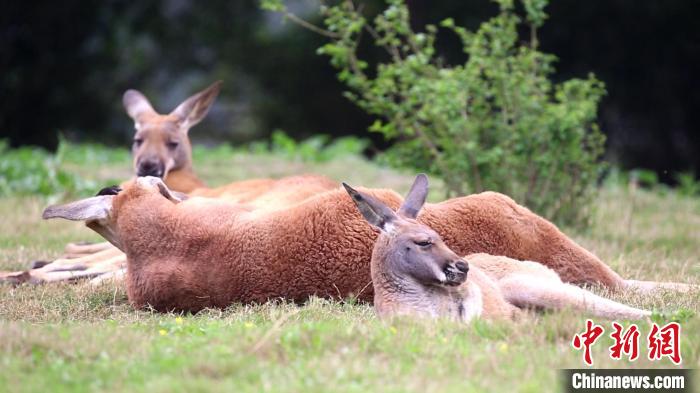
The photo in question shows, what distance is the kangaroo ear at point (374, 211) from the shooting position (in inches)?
235

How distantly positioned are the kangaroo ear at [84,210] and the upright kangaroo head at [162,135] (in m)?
2.58

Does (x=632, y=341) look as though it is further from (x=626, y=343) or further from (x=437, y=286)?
(x=437, y=286)

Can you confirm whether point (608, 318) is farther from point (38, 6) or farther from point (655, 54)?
point (38, 6)

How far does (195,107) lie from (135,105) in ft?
2.20

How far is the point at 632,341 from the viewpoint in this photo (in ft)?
16.9

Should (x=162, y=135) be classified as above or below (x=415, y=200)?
above

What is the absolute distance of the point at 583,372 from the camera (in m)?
4.70

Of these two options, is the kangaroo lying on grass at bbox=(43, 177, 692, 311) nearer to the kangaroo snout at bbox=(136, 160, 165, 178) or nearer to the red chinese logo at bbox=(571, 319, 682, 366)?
the red chinese logo at bbox=(571, 319, 682, 366)

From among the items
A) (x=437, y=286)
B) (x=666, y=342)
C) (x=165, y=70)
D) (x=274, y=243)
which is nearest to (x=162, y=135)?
(x=274, y=243)

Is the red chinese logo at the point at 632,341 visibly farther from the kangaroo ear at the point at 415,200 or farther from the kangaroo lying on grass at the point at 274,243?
the kangaroo lying on grass at the point at 274,243

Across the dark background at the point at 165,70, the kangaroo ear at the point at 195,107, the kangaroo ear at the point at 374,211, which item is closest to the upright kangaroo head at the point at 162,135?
the kangaroo ear at the point at 195,107

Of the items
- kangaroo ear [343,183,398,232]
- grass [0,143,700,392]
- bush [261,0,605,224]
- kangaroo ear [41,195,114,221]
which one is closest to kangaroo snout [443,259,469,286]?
grass [0,143,700,392]

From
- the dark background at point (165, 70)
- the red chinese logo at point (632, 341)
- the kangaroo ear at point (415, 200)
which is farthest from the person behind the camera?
the dark background at point (165, 70)

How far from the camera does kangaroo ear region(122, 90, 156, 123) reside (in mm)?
10633
